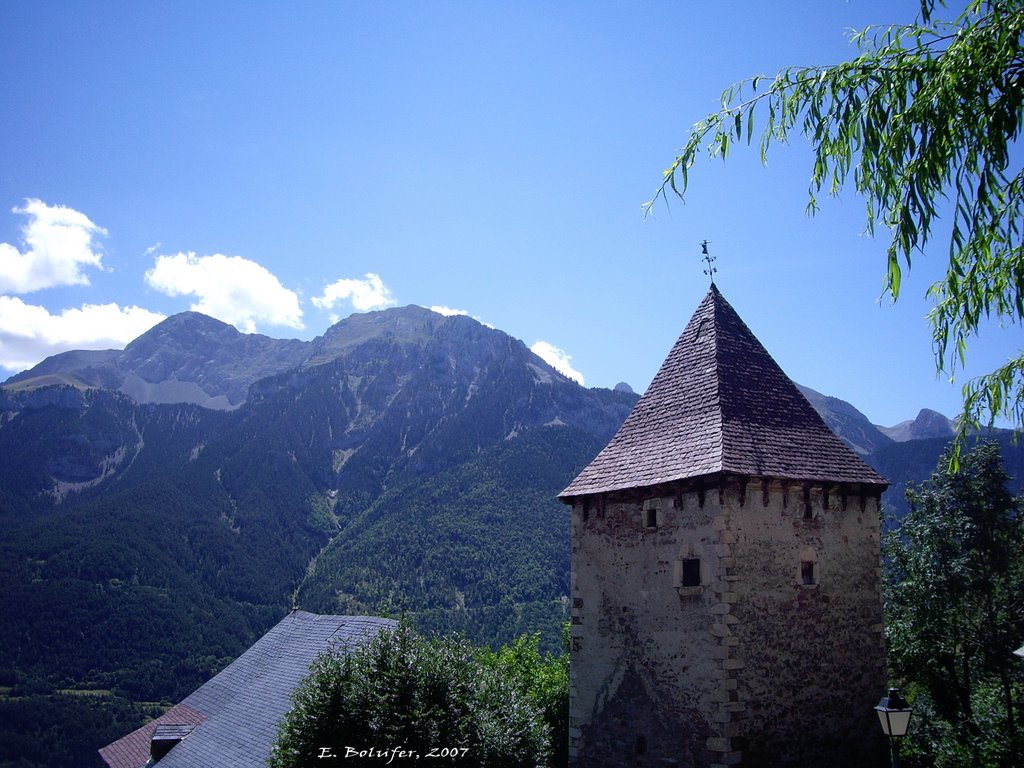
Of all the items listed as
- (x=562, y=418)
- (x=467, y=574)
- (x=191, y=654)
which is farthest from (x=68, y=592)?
(x=562, y=418)

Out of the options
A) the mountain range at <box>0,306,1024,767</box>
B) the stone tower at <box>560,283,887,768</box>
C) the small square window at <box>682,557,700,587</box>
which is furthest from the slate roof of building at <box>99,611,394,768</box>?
the mountain range at <box>0,306,1024,767</box>

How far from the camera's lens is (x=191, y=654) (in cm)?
8688

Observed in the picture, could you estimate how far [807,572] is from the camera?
11906 millimetres

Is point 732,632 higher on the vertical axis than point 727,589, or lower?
lower

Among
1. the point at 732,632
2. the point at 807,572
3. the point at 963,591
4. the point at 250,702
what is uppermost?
the point at 807,572

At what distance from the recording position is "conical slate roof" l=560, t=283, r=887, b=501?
12.0 metres

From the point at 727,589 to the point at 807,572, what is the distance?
1.87 metres

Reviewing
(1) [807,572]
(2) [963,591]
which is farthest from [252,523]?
(1) [807,572]

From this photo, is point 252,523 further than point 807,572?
Yes

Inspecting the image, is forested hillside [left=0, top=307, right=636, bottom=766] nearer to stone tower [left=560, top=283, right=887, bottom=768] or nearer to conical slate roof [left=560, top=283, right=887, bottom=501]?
stone tower [left=560, top=283, right=887, bottom=768]

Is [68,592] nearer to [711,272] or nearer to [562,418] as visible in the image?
[562,418]

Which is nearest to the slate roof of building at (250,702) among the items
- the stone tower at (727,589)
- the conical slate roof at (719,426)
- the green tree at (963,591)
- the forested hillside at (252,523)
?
the stone tower at (727,589)

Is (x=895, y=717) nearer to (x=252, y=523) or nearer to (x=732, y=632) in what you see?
(x=732, y=632)

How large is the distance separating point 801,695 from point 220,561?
378ft
